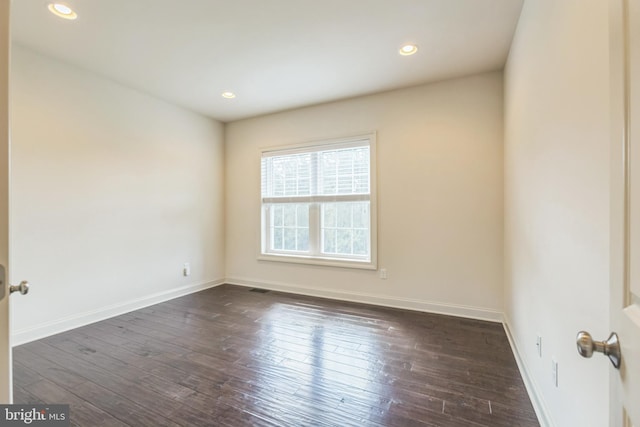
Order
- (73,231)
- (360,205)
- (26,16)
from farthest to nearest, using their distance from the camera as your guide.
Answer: (360,205), (73,231), (26,16)

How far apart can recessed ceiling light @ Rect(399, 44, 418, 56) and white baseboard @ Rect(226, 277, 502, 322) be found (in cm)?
271

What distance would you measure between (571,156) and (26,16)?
373 centimetres

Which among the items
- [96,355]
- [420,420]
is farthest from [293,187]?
[420,420]

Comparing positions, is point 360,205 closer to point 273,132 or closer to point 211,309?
point 273,132

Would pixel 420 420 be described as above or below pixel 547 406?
below

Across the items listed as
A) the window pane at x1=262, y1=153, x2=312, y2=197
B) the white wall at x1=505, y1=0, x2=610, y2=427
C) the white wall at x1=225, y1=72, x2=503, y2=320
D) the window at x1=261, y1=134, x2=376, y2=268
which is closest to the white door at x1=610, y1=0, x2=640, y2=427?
the white wall at x1=505, y1=0, x2=610, y2=427

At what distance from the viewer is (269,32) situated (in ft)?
8.09

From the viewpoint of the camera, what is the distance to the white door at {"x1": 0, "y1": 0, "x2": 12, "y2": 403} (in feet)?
2.58

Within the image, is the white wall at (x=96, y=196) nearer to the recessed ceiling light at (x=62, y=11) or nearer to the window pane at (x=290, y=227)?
the recessed ceiling light at (x=62, y=11)

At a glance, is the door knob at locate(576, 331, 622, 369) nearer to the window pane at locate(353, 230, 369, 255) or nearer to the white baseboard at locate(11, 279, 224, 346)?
the window pane at locate(353, 230, 369, 255)

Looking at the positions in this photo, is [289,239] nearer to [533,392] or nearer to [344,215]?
[344,215]

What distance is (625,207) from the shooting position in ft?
1.93

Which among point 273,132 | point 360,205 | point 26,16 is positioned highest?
point 26,16

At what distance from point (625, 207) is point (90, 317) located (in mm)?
4170
